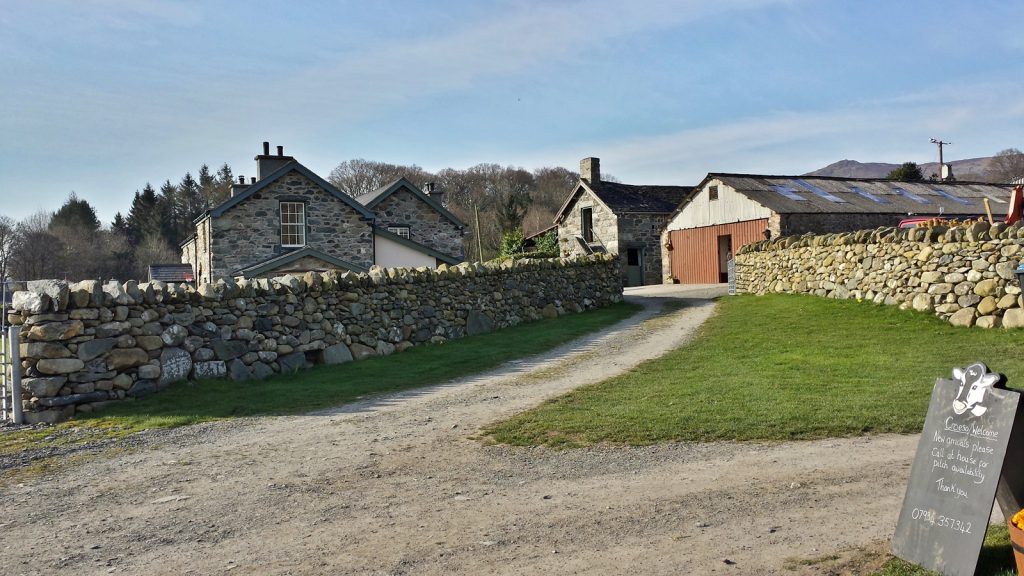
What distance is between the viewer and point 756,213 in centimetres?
2942

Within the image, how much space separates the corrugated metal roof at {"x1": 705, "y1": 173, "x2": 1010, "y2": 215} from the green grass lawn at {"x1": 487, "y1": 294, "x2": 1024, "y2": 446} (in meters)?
13.3

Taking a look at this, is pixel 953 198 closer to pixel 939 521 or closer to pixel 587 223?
pixel 587 223

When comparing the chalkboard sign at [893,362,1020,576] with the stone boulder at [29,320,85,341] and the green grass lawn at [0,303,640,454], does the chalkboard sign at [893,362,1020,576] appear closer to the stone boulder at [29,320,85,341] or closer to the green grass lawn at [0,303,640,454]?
the green grass lawn at [0,303,640,454]

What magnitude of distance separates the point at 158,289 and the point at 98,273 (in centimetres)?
5792

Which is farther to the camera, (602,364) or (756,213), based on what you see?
(756,213)

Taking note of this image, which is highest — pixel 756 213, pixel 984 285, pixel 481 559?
pixel 756 213

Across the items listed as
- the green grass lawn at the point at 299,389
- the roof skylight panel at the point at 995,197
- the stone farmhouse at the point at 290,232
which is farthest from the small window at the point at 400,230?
the roof skylight panel at the point at 995,197

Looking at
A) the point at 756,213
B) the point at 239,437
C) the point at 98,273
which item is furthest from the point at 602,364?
the point at 98,273

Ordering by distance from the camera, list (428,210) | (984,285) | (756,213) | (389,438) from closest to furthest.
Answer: (389,438) → (984,285) → (756,213) → (428,210)

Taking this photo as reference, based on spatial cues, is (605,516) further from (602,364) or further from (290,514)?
(602,364)

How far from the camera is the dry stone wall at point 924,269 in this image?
48.4 feet

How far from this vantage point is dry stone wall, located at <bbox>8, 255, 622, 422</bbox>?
11.2m

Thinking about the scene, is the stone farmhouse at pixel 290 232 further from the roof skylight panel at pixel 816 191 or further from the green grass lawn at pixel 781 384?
the green grass lawn at pixel 781 384

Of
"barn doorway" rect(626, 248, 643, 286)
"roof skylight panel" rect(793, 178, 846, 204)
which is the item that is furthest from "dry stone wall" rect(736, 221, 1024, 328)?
"barn doorway" rect(626, 248, 643, 286)
